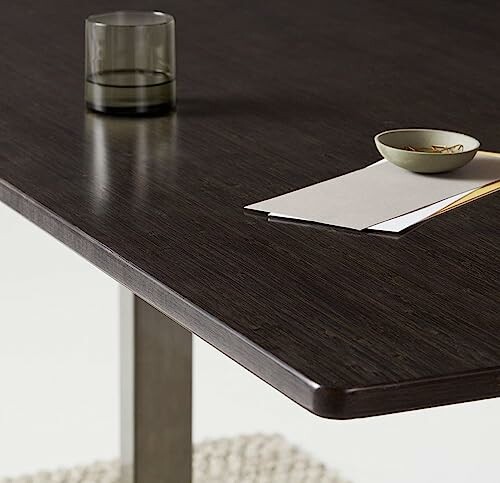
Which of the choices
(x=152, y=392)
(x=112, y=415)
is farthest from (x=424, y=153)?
(x=112, y=415)

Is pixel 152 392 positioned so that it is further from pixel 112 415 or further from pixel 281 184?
pixel 112 415

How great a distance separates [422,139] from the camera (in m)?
1.45

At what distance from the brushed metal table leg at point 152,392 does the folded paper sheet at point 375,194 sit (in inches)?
26.9

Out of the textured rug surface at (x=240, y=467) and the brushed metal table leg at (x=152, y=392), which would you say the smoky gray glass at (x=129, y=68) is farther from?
the textured rug surface at (x=240, y=467)

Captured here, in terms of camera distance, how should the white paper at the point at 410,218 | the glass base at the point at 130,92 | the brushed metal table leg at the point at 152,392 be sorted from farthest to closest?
1. the brushed metal table leg at the point at 152,392
2. the glass base at the point at 130,92
3. the white paper at the point at 410,218

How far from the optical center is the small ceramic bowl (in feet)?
4.52

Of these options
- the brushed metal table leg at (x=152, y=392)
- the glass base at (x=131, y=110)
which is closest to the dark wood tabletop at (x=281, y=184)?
the glass base at (x=131, y=110)

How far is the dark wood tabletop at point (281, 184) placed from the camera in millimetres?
988

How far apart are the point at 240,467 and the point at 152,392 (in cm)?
70

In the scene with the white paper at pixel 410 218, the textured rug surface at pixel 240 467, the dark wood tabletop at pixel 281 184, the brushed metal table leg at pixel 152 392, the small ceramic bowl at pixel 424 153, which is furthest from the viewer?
the textured rug surface at pixel 240 467

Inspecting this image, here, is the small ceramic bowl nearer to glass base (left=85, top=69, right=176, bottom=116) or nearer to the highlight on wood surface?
the highlight on wood surface

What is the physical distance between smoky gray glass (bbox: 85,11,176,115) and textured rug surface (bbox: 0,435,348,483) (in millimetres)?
1188

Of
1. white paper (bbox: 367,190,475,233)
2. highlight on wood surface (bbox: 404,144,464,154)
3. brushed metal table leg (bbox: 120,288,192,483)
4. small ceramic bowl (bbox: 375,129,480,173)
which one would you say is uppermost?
small ceramic bowl (bbox: 375,129,480,173)

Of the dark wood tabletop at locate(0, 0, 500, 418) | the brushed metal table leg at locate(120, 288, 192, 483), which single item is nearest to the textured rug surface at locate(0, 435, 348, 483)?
the brushed metal table leg at locate(120, 288, 192, 483)
